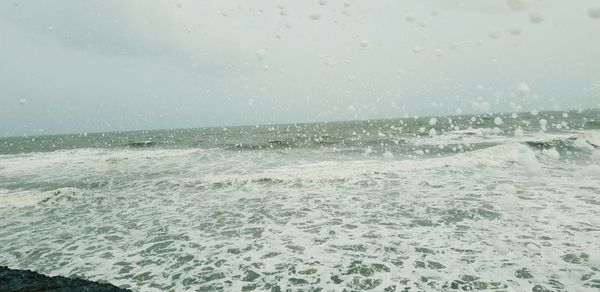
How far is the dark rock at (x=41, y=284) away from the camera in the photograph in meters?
4.25

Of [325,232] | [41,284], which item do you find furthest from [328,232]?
[41,284]

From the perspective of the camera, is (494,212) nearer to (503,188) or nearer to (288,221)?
(503,188)

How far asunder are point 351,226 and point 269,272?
2.51m

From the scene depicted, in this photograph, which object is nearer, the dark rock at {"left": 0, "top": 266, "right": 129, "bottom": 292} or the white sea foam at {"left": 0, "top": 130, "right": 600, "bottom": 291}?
the dark rock at {"left": 0, "top": 266, "right": 129, "bottom": 292}

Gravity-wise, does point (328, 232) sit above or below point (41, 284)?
below

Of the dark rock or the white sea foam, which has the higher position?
the dark rock

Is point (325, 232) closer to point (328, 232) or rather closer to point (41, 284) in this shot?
point (328, 232)

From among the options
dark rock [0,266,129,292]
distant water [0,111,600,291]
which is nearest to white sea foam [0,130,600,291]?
distant water [0,111,600,291]

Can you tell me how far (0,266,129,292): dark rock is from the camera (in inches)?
167

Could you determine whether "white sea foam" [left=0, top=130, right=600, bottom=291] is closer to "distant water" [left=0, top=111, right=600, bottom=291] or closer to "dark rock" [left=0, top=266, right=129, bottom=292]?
"distant water" [left=0, top=111, right=600, bottom=291]

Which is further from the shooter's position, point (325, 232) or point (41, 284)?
point (325, 232)

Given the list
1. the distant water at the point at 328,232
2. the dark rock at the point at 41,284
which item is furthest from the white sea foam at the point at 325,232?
the dark rock at the point at 41,284

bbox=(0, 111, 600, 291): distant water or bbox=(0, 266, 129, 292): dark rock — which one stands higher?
bbox=(0, 266, 129, 292): dark rock

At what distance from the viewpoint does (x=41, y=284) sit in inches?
172
